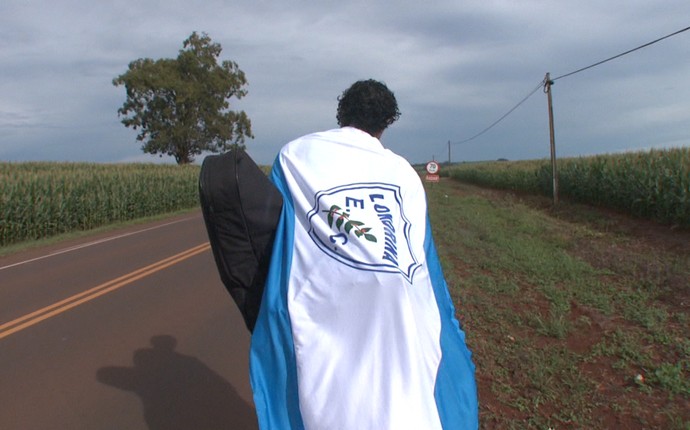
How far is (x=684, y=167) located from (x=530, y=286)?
394 inches

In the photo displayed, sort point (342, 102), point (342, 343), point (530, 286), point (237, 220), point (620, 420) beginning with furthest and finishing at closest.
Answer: point (530, 286) → point (620, 420) → point (342, 102) → point (237, 220) → point (342, 343)

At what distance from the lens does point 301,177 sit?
6.37 ft

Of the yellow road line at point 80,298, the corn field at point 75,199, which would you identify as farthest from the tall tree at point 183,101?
the yellow road line at point 80,298

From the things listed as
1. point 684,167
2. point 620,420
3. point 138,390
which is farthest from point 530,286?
point 684,167

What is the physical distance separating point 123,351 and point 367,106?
3.98 meters

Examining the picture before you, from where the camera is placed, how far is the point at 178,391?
4148mm

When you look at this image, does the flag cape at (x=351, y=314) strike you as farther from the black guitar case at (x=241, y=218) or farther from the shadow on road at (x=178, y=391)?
the shadow on road at (x=178, y=391)

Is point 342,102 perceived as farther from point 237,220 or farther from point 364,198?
point 237,220

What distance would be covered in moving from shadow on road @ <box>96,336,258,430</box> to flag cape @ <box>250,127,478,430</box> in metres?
2.10

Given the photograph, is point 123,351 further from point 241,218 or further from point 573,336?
point 573,336

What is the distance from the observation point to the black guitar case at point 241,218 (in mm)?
1845

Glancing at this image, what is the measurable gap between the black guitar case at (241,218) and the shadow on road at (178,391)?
6.65ft

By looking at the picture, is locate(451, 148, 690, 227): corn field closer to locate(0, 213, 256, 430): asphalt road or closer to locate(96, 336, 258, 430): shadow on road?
locate(0, 213, 256, 430): asphalt road

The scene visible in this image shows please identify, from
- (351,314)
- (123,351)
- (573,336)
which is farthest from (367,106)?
(123,351)
